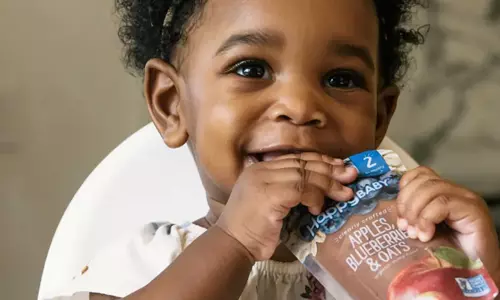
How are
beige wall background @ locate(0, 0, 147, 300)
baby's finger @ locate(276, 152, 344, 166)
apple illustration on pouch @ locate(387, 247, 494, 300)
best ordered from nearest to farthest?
apple illustration on pouch @ locate(387, 247, 494, 300) → baby's finger @ locate(276, 152, 344, 166) → beige wall background @ locate(0, 0, 147, 300)

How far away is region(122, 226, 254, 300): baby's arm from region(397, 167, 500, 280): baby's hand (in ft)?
0.48

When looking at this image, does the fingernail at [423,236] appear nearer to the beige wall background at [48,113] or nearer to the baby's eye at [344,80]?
the baby's eye at [344,80]

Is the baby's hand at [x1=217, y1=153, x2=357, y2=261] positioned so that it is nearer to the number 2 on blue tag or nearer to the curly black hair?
the number 2 on blue tag

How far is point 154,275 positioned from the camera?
72 centimetres

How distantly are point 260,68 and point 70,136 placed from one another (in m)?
0.70

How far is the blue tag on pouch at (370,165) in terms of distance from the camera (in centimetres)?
55

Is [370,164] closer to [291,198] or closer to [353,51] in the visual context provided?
[291,198]

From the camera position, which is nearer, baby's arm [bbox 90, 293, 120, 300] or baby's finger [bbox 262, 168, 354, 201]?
Answer: baby's finger [bbox 262, 168, 354, 201]

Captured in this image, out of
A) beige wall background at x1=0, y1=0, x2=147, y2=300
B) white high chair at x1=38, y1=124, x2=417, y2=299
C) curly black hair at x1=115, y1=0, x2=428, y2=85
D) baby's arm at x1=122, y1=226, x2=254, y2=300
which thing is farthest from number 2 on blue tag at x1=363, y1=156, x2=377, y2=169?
beige wall background at x1=0, y1=0, x2=147, y2=300

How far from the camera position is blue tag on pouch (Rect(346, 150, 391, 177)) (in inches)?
21.6

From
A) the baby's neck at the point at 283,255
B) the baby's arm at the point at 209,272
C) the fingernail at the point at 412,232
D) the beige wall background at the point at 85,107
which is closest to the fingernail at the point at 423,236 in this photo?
the fingernail at the point at 412,232

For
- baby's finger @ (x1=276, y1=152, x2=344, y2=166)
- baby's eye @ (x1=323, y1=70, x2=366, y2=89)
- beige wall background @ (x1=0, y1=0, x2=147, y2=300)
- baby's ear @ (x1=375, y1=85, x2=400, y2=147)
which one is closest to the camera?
baby's finger @ (x1=276, y1=152, x2=344, y2=166)

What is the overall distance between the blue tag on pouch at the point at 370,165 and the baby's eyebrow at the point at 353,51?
0.15 meters

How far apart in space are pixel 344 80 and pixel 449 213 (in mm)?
219
